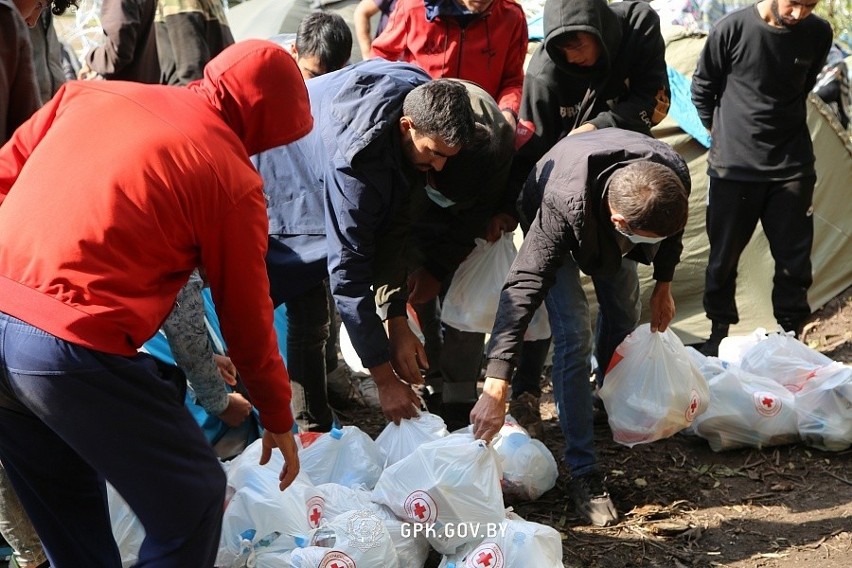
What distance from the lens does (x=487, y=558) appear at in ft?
8.62

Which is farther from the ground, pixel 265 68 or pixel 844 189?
pixel 265 68

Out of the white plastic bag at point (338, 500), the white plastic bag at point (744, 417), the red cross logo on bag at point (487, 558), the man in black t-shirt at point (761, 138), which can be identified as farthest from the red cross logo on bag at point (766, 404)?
the white plastic bag at point (338, 500)

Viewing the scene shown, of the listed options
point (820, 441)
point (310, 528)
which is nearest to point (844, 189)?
point (820, 441)

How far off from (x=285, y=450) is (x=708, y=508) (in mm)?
1767

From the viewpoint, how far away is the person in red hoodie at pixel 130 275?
6.00 feet

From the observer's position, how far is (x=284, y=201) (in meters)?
3.21

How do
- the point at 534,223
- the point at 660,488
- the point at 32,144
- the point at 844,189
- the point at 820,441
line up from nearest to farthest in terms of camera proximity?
1. the point at 32,144
2. the point at 534,223
3. the point at 660,488
4. the point at 820,441
5. the point at 844,189

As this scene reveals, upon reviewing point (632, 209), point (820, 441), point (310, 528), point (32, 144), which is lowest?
point (820, 441)

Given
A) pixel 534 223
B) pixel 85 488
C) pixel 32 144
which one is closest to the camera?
pixel 32 144

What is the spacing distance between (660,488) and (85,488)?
7.05ft

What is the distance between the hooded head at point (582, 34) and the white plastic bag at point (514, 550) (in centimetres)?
179

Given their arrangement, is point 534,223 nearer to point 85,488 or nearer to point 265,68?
point 265,68

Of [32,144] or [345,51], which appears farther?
[345,51]

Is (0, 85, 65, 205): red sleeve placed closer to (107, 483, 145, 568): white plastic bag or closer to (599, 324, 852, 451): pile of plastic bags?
(107, 483, 145, 568): white plastic bag
